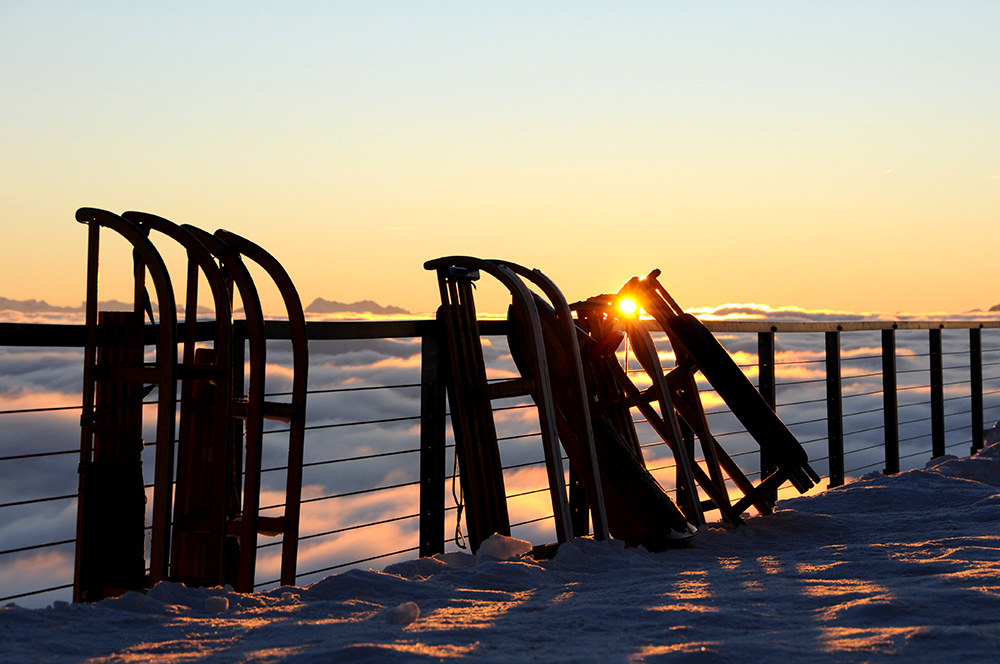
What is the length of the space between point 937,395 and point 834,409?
1931 mm

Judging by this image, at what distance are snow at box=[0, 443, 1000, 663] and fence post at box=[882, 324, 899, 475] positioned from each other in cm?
294

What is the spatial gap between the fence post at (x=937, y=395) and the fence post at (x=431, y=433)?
4.87 m

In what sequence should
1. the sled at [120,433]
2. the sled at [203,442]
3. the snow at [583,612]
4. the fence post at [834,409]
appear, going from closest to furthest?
the snow at [583,612], the sled at [120,433], the sled at [203,442], the fence post at [834,409]

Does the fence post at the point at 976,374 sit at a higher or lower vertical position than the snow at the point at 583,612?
higher

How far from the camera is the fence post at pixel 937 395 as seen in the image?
6930 mm

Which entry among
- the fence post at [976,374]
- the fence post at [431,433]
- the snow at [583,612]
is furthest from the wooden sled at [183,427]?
the fence post at [976,374]

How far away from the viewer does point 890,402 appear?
20.6 feet

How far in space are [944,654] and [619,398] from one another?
224 centimetres

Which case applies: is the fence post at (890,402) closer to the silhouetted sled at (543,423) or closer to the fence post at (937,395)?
the fence post at (937,395)

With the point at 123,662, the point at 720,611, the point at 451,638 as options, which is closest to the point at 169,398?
the point at 123,662

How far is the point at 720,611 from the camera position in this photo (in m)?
2.17

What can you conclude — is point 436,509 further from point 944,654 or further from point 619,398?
point 944,654

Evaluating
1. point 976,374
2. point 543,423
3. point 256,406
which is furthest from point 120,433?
point 976,374

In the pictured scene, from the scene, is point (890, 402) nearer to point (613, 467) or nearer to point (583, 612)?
point (613, 467)
